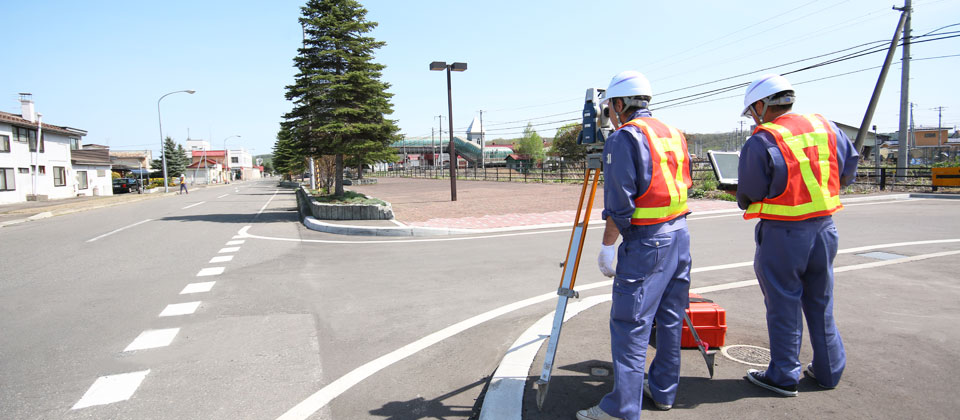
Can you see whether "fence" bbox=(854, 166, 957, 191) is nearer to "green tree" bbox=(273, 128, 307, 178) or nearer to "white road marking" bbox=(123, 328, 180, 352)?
"white road marking" bbox=(123, 328, 180, 352)

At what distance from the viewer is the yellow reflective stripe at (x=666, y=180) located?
266 centimetres

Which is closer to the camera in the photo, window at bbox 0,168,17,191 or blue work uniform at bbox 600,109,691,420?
blue work uniform at bbox 600,109,691,420

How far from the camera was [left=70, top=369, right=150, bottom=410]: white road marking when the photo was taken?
335 cm

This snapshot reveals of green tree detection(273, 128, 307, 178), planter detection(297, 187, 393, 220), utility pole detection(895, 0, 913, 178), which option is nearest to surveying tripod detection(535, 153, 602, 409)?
planter detection(297, 187, 393, 220)

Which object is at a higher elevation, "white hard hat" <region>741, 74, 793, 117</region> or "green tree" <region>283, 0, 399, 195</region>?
"green tree" <region>283, 0, 399, 195</region>

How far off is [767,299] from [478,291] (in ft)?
11.6

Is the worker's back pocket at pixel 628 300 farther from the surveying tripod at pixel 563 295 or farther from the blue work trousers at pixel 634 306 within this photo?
the surveying tripod at pixel 563 295

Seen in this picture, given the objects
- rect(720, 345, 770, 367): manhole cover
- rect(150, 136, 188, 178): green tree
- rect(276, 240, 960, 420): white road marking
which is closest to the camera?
rect(276, 240, 960, 420): white road marking

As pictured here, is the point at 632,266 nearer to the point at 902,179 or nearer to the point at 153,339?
the point at 153,339

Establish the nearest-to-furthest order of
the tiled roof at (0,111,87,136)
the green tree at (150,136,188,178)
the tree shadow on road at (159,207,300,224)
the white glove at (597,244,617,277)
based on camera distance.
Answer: the white glove at (597,244,617,277), the tree shadow on road at (159,207,300,224), the tiled roof at (0,111,87,136), the green tree at (150,136,188,178)

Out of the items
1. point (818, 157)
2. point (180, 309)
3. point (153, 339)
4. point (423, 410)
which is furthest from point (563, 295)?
point (180, 309)

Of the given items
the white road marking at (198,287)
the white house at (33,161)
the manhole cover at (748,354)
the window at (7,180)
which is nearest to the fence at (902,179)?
the manhole cover at (748,354)

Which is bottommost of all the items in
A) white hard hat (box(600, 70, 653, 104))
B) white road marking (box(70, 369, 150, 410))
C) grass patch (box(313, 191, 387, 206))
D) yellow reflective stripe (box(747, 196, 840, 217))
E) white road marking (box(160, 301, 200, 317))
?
white road marking (box(70, 369, 150, 410))

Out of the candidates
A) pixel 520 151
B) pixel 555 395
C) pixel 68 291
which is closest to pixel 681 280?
pixel 555 395
